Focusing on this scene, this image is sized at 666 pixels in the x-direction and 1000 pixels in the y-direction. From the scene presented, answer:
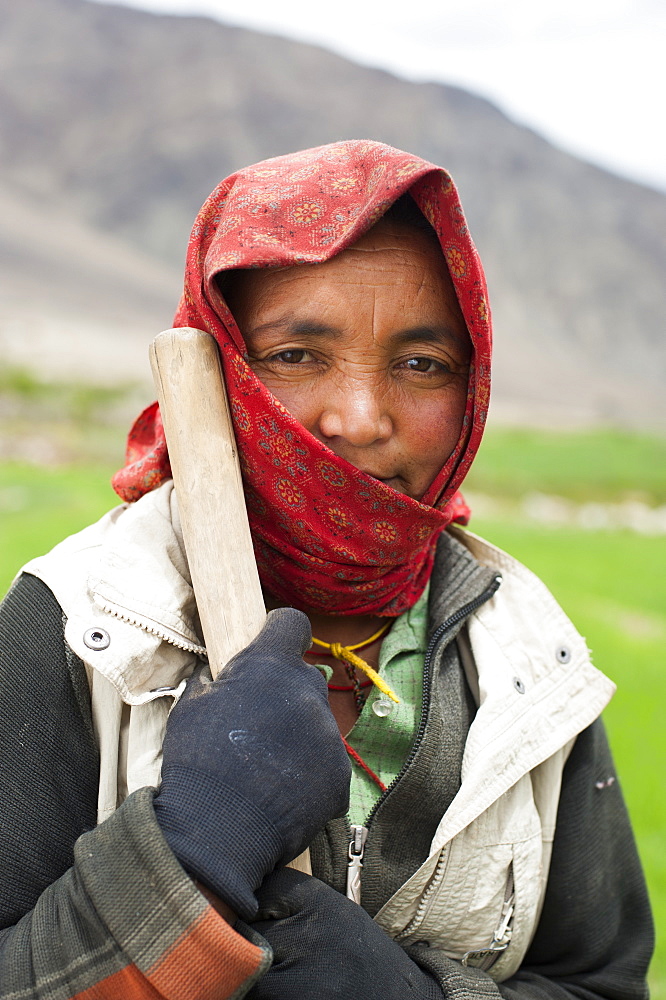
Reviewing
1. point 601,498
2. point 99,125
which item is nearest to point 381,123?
point 99,125

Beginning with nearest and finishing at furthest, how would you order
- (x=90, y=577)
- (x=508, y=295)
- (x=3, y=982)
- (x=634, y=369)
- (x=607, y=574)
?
(x=3, y=982) < (x=90, y=577) < (x=607, y=574) < (x=634, y=369) < (x=508, y=295)

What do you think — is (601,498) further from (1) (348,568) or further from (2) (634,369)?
(2) (634,369)

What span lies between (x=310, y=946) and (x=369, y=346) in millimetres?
899

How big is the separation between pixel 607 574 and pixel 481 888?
7.90 meters

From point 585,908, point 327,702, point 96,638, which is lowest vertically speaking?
point 585,908

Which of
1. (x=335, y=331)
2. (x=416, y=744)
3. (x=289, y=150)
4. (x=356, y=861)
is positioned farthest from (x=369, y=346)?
(x=289, y=150)

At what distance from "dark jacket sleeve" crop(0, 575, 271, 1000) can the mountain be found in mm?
45498

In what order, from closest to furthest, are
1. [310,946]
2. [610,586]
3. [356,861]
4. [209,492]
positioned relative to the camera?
1. [310,946]
2. [209,492]
3. [356,861]
4. [610,586]

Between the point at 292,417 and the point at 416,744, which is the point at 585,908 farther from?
the point at 292,417

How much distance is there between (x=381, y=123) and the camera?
80062mm

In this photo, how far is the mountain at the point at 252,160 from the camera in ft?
174

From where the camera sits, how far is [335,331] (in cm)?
144

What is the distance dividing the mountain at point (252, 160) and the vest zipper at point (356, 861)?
45203 millimetres

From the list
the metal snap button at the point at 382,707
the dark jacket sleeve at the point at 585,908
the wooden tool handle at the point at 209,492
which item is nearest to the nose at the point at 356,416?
the wooden tool handle at the point at 209,492
